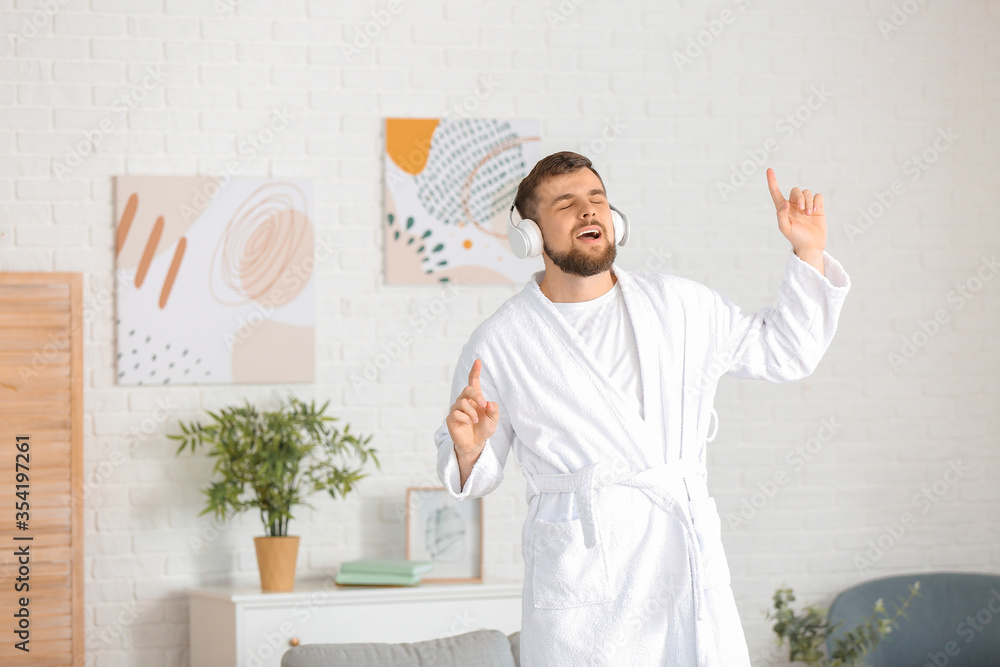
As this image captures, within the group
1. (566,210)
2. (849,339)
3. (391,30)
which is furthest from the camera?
(849,339)

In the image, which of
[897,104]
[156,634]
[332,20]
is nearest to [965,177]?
[897,104]

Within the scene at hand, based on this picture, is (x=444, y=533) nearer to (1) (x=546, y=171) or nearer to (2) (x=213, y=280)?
(2) (x=213, y=280)

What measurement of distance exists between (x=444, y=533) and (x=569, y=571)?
62.8 inches

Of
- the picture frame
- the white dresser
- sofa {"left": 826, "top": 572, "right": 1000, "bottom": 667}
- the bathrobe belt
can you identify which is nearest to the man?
the bathrobe belt

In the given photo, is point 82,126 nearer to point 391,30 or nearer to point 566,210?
point 391,30

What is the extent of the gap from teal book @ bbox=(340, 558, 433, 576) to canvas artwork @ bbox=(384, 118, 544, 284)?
94cm

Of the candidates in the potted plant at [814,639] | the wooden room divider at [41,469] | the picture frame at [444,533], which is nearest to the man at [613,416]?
the potted plant at [814,639]

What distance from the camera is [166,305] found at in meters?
3.51

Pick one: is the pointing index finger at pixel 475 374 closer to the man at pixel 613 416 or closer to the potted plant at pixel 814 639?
the man at pixel 613 416

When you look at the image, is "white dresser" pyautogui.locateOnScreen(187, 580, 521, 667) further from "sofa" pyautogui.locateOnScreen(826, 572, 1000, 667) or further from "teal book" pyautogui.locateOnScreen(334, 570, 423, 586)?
"sofa" pyautogui.locateOnScreen(826, 572, 1000, 667)

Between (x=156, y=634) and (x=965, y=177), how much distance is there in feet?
10.9

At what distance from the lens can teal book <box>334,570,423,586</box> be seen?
330 cm

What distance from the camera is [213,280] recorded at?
354cm

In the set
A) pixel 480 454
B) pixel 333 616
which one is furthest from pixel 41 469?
pixel 480 454
